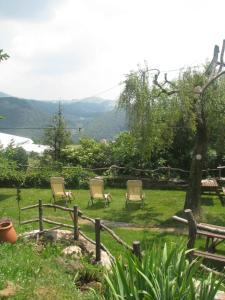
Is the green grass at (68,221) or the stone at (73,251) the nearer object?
the green grass at (68,221)

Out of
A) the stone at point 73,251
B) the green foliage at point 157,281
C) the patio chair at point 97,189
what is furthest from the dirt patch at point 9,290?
the patio chair at point 97,189

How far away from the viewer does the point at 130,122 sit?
15.0m

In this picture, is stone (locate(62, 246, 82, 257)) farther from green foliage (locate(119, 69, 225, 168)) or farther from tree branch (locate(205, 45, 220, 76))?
tree branch (locate(205, 45, 220, 76))

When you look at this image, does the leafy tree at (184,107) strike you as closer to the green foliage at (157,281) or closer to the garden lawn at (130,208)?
the garden lawn at (130,208)

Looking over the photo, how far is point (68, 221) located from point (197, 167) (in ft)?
14.5

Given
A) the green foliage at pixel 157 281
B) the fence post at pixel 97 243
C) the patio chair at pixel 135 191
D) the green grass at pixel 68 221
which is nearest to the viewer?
the green foliage at pixel 157 281

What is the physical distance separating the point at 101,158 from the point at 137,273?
17.8 meters

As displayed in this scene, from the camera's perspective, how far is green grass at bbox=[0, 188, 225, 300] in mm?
7102

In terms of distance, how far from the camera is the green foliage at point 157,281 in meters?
5.28

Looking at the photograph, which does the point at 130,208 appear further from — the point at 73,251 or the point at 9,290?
the point at 9,290

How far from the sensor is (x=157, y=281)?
5.40 metres

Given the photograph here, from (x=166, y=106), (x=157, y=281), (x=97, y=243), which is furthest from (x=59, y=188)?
(x=157, y=281)

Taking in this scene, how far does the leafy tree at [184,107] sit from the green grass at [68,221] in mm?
1679

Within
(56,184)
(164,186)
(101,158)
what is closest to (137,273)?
(56,184)
